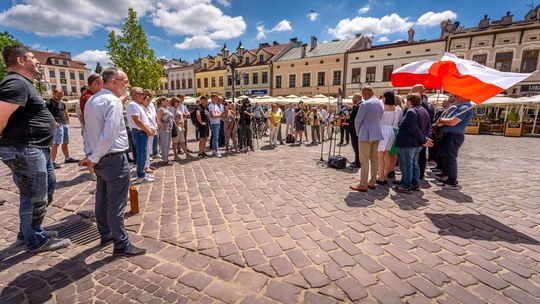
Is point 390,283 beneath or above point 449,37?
beneath

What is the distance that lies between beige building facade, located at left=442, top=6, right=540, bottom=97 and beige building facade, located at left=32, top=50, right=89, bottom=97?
73.4 meters

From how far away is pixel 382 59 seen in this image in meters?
27.7

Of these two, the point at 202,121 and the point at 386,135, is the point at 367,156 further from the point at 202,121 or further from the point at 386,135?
the point at 202,121

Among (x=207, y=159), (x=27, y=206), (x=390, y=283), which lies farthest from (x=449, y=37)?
(x=27, y=206)

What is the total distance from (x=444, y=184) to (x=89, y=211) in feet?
22.1

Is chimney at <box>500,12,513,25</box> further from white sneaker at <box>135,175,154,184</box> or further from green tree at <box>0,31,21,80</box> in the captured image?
green tree at <box>0,31,21,80</box>

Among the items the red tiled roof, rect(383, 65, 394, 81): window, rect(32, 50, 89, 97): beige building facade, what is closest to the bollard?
rect(383, 65, 394, 81): window

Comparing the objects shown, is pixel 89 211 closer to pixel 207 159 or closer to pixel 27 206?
pixel 27 206

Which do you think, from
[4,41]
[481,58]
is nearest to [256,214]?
[481,58]

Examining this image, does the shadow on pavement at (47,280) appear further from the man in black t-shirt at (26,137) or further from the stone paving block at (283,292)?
the stone paving block at (283,292)

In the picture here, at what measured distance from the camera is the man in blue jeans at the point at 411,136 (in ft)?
15.2

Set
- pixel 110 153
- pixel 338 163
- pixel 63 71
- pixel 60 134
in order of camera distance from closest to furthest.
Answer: pixel 110 153 < pixel 60 134 < pixel 338 163 < pixel 63 71

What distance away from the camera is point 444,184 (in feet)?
17.7

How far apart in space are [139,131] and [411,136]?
5.36 meters
